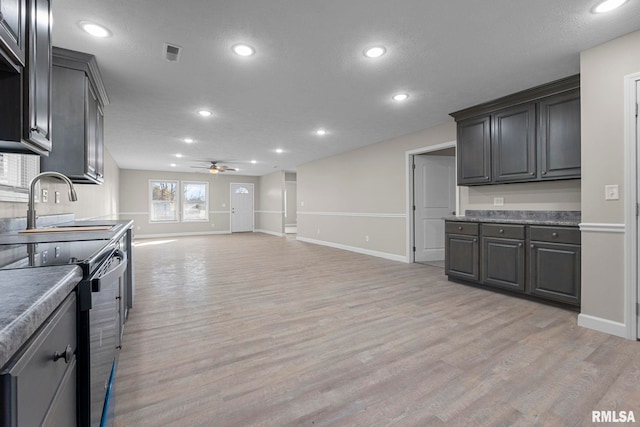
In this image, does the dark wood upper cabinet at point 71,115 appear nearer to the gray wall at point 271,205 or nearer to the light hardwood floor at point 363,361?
the light hardwood floor at point 363,361

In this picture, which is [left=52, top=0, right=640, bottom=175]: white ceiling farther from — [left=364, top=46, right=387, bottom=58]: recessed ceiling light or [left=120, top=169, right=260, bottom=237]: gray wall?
[left=120, top=169, right=260, bottom=237]: gray wall


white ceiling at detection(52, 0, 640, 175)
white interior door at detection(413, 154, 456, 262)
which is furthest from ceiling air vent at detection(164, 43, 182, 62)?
white interior door at detection(413, 154, 456, 262)

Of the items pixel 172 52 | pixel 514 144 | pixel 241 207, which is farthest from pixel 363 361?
pixel 241 207

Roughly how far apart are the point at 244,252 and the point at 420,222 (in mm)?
3898

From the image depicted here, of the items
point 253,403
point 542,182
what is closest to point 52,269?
point 253,403

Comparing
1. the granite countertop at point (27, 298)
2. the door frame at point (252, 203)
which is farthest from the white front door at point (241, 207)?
the granite countertop at point (27, 298)

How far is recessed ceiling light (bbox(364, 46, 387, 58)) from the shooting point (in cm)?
255

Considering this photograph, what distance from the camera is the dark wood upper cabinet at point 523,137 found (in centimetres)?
307

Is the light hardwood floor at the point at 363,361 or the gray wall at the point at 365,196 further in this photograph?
the gray wall at the point at 365,196

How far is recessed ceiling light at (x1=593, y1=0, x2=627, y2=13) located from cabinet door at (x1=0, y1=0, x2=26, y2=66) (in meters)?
3.25

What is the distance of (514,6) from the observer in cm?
203

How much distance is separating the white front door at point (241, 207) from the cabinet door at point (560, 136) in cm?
1014

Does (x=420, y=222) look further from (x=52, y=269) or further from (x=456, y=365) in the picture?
(x=52, y=269)

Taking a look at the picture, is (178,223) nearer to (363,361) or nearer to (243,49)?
(243,49)
